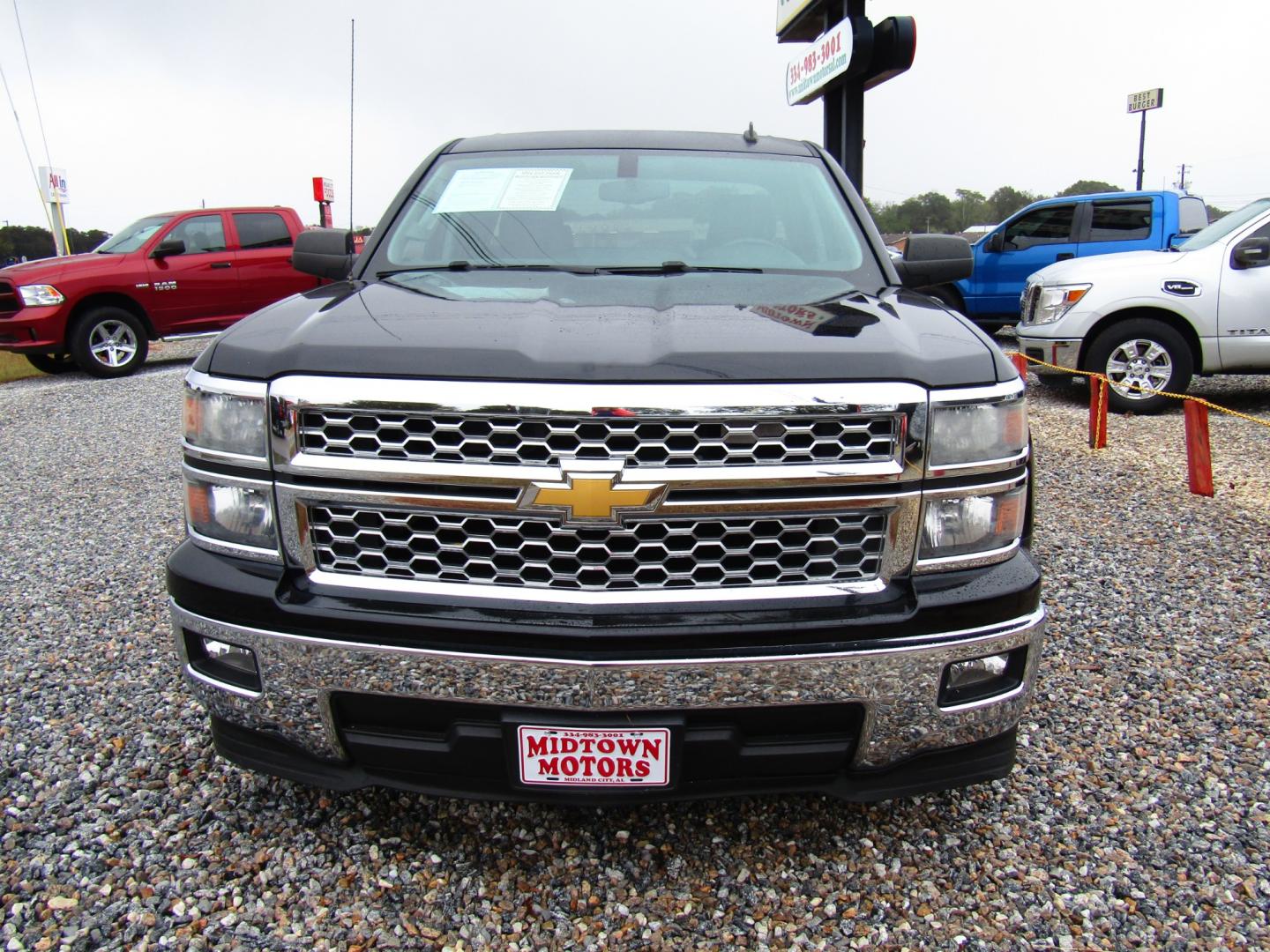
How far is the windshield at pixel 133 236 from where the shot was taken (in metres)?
10.9

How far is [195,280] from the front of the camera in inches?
435

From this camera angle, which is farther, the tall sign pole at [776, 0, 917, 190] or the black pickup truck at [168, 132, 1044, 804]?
the tall sign pole at [776, 0, 917, 190]

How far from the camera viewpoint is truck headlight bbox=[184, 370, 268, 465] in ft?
6.12

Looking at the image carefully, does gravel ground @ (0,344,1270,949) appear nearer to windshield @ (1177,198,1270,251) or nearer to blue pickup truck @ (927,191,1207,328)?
windshield @ (1177,198,1270,251)

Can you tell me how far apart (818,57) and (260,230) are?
7804 mm

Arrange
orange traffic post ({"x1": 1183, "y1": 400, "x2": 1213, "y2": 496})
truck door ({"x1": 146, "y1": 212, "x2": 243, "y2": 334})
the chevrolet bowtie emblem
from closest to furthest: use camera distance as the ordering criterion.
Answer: the chevrolet bowtie emblem → orange traffic post ({"x1": 1183, "y1": 400, "x2": 1213, "y2": 496}) → truck door ({"x1": 146, "y1": 212, "x2": 243, "y2": 334})

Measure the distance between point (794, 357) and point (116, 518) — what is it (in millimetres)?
4805

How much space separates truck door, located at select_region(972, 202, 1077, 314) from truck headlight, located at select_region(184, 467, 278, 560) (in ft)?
35.8

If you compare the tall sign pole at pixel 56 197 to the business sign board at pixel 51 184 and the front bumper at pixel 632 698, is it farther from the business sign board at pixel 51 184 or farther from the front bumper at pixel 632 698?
the front bumper at pixel 632 698

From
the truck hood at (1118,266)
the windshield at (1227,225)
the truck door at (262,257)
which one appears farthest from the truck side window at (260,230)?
the windshield at (1227,225)

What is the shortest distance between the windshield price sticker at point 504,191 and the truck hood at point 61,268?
9.10 meters

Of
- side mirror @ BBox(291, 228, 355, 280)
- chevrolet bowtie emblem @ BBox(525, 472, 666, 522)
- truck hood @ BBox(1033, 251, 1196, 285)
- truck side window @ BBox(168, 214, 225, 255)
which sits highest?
truck side window @ BBox(168, 214, 225, 255)

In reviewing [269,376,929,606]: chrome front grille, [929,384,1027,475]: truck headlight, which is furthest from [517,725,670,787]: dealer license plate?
[929,384,1027,475]: truck headlight

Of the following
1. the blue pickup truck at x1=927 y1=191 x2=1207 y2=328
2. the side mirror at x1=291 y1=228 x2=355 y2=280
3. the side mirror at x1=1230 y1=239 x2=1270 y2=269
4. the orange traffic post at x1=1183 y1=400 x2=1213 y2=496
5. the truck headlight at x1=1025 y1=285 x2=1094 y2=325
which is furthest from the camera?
the blue pickup truck at x1=927 y1=191 x2=1207 y2=328
